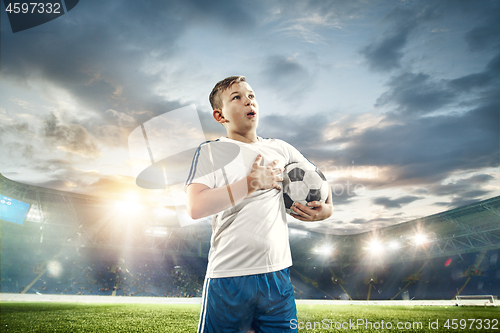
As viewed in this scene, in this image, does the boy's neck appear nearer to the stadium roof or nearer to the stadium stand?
the stadium roof

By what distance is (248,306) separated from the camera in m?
1.16

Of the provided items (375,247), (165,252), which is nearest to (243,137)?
(165,252)

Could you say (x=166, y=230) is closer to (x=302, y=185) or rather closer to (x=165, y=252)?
(x=165, y=252)

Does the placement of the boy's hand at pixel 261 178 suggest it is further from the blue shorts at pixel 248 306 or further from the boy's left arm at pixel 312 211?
the blue shorts at pixel 248 306

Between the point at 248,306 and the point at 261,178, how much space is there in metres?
0.61

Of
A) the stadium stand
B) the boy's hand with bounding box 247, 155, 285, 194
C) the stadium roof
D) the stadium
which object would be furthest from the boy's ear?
the stadium stand

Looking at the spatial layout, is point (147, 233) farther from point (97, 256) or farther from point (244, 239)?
point (244, 239)

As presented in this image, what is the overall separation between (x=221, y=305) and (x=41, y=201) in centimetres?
2564

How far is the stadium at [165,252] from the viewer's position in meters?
19.9

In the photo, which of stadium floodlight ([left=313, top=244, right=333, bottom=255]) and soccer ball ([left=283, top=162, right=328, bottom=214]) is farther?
stadium floodlight ([left=313, top=244, right=333, bottom=255])

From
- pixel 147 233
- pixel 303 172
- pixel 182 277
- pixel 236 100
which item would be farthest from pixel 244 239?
pixel 182 277

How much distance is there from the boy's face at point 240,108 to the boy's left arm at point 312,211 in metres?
0.57

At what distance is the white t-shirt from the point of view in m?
1.26

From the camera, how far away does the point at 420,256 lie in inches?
950
